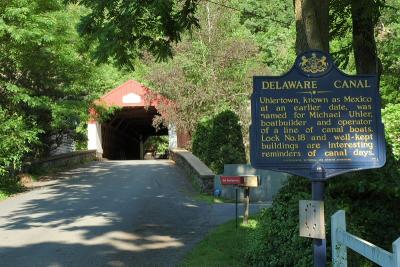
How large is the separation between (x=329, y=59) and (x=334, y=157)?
1083 mm

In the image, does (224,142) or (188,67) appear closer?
(224,142)

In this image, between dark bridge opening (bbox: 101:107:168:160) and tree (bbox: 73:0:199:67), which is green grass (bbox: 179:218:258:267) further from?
dark bridge opening (bbox: 101:107:168:160)

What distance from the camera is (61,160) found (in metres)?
27.1

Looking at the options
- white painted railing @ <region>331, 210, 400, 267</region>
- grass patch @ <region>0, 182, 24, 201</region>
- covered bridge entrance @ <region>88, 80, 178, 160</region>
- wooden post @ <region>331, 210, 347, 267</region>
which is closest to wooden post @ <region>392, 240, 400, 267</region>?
white painted railing @ <region>331, 210, 400, 267</region>

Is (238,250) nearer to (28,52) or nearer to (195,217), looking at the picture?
(195,217)

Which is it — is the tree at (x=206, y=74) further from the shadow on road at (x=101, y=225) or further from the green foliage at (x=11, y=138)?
the green foliage at (x=11, y=138)

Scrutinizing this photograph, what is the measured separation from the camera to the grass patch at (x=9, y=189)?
16962 millimetres

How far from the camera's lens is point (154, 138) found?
83.9 meters

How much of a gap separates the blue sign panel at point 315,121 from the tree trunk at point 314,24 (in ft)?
4.21

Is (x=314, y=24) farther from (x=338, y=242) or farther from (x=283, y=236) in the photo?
(x=338, y=242)

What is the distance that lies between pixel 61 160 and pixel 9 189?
9.16 m

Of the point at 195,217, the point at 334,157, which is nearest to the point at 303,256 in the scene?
the point at 334,157

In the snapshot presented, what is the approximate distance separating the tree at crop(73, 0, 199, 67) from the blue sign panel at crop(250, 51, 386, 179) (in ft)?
13.5

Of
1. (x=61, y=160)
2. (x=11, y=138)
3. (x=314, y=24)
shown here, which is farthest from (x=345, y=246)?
(x=61, y=160)
